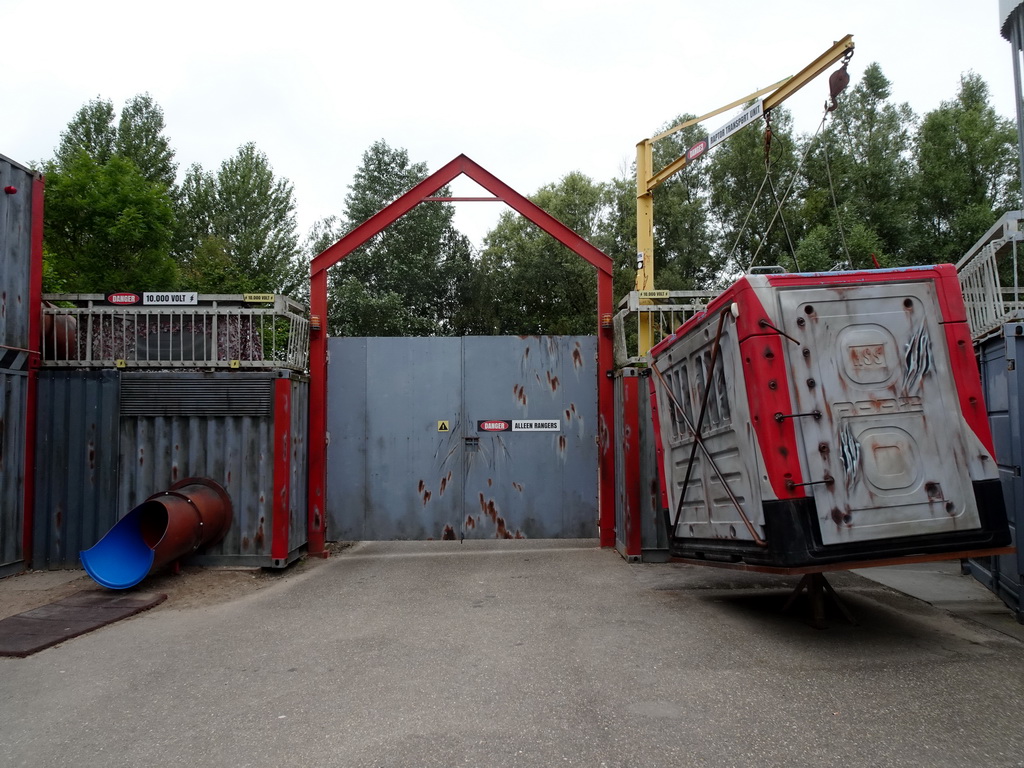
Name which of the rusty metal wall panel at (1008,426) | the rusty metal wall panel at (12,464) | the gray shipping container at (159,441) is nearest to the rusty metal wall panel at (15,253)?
the rusty metal wall panel at (12,464)

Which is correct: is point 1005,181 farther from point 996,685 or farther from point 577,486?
point 996,685

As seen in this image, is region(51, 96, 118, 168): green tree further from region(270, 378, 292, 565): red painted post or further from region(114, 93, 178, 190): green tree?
region(270, 378, 292, 565): red painted post

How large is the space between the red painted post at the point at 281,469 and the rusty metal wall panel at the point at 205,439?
0.11 m

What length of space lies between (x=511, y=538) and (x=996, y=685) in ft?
20.2

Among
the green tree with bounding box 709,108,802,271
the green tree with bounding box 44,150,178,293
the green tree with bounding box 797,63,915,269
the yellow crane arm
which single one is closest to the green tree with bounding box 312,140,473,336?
the green tree with bounding box 44,150,178,293

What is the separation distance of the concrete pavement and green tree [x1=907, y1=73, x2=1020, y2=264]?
2800 cm

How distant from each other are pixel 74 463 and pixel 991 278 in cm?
993

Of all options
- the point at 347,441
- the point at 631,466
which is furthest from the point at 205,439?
the point at 631,466

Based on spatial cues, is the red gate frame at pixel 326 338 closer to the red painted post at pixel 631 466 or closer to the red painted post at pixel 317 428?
the red painted post at pixel 317 428

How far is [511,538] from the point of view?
392 inches

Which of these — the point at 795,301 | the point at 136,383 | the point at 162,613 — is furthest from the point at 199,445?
the point at 795,301

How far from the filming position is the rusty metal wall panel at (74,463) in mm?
8664

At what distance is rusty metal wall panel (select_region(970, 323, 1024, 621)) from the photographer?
20.3 feet

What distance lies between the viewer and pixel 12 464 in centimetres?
831
